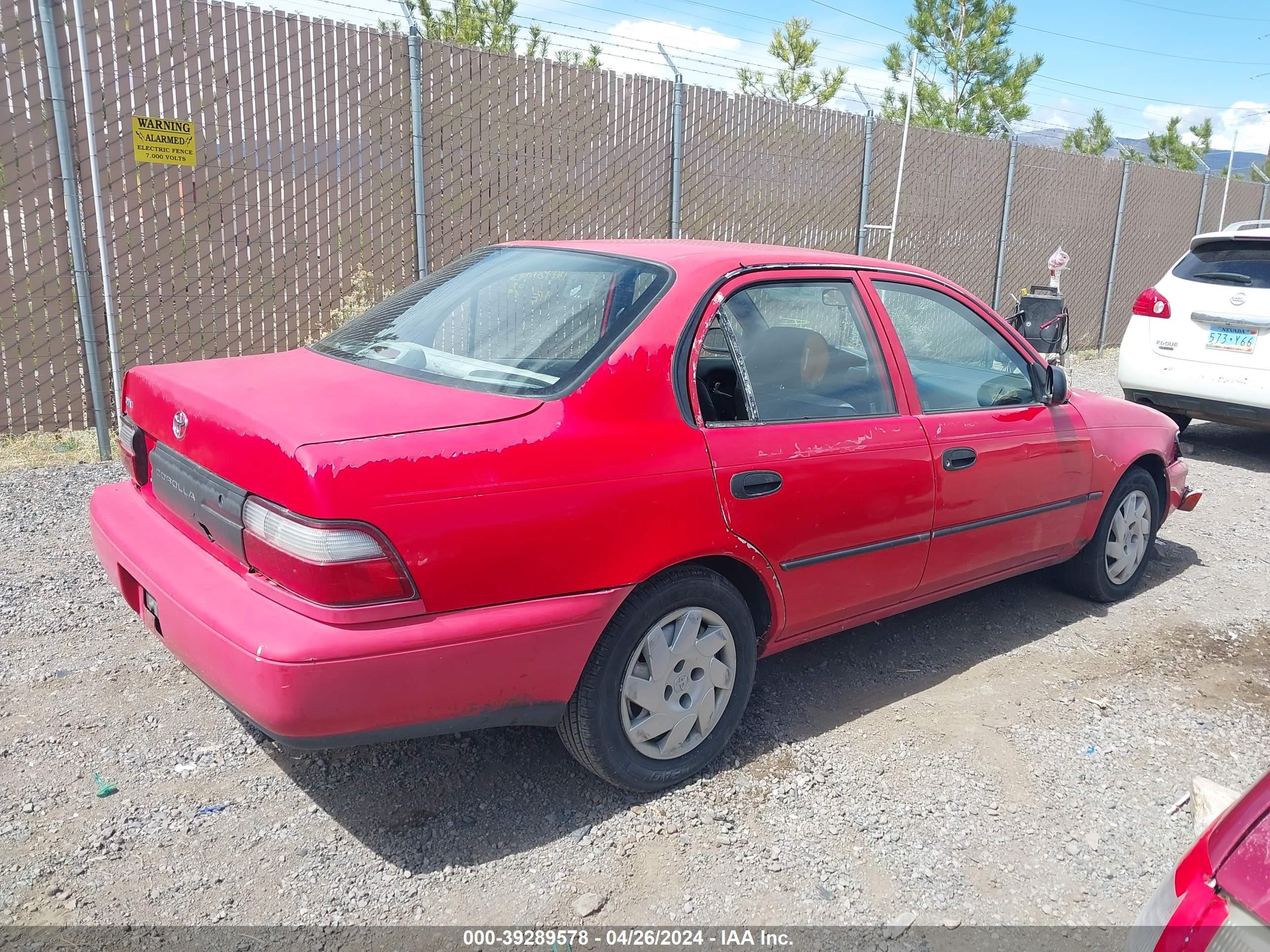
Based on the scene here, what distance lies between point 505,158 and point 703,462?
225 inches

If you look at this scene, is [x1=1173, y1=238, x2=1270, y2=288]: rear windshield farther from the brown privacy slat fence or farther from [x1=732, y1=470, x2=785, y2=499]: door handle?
[x1=732, y1=470, x2=785, y2=499]: door handle

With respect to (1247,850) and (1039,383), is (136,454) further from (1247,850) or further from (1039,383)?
(1039,383)

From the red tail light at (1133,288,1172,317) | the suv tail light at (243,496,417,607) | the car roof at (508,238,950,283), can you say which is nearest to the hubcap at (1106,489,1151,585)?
the car roof at (508,238,950,283)

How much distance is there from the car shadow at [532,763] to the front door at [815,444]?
41 centimetres

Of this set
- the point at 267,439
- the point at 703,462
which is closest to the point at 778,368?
the point at 703,462

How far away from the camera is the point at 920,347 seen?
3793mm

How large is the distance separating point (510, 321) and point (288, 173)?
181 inches

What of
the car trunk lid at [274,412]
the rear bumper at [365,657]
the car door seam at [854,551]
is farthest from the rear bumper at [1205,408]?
the car trunk lid at [274,412]

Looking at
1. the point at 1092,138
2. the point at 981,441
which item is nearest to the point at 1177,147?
the point at 1092,138

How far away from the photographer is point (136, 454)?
318cm

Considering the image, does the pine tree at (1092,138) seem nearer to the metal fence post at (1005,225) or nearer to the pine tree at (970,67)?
the pine tree at (970,67)

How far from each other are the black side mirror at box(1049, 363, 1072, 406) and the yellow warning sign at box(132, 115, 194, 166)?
5469mm

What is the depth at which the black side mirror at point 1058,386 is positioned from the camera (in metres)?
4.07

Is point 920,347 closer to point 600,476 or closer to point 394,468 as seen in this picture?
point 600,476
